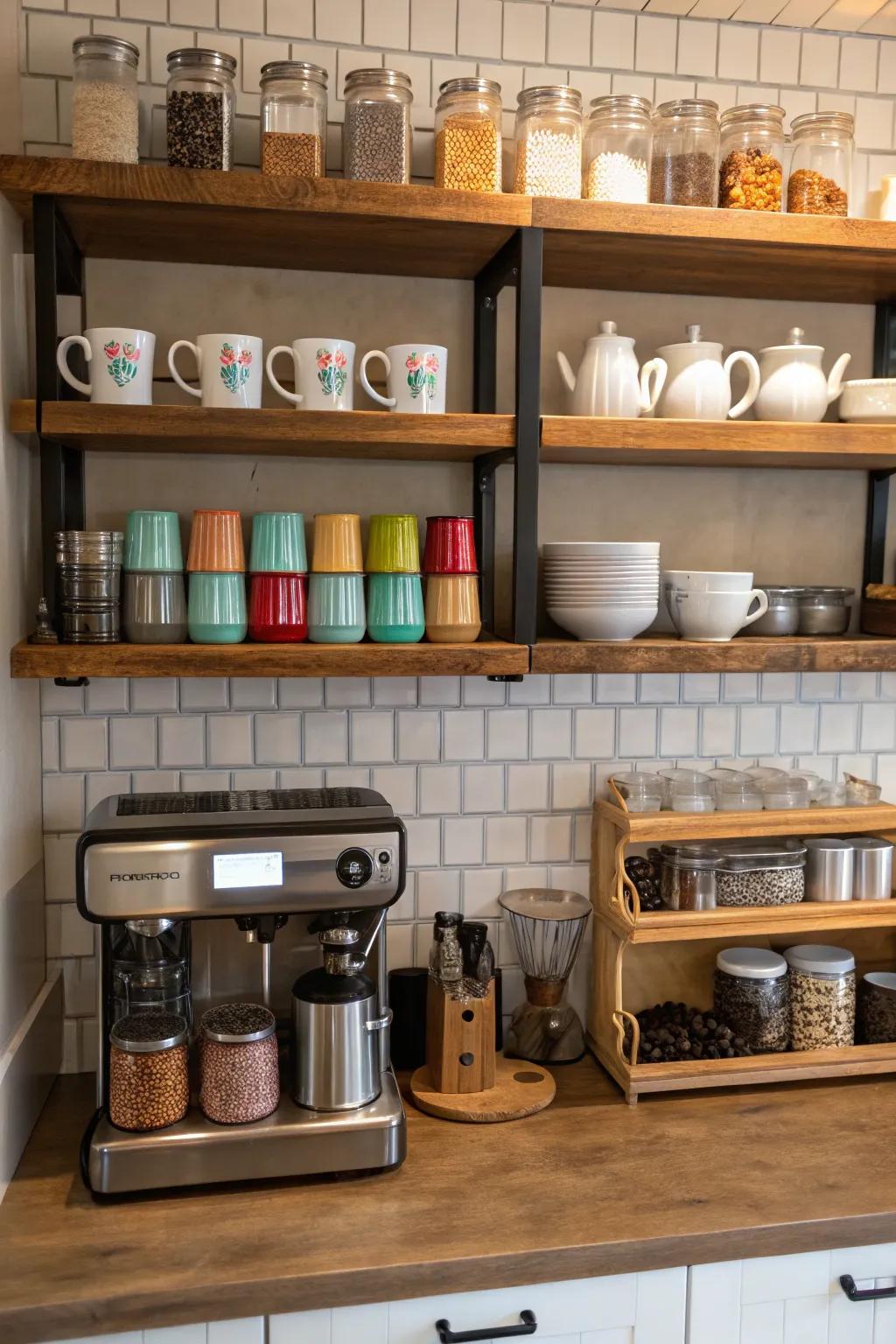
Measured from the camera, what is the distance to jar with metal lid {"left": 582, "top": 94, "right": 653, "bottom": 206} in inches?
71.1

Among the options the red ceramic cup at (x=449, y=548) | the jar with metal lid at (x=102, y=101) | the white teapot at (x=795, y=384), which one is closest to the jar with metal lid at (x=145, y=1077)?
the red ceramic cup at (x=449, y=548)

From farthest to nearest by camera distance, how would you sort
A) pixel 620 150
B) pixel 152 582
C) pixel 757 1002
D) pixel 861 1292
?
pixel 757 1002 → pixel 620 150 → pixel 152 582 → pixel 861 1292

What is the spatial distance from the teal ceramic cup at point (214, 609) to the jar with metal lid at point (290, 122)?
0.59 meters

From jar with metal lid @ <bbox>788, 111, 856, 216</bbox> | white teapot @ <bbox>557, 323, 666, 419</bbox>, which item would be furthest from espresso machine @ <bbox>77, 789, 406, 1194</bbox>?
jar with metal lid @ <bbox>788, 111, 856, 216</bbox>

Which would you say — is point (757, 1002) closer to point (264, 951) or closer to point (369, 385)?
point (264, 951)

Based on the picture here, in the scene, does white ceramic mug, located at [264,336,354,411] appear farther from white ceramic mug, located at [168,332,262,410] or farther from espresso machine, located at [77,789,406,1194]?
espresso machine, located at [77,789,406,1194]

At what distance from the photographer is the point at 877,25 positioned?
2051 mm

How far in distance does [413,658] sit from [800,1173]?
930 mm

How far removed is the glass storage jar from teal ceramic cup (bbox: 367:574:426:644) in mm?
816

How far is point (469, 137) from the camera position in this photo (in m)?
1.75

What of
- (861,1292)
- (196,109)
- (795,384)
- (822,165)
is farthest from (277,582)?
(861,1292)

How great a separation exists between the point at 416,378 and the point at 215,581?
1.39ft

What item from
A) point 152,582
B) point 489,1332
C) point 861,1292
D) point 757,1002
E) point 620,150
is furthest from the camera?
point 757,1002

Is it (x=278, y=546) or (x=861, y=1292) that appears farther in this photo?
(x=278, y=546)
